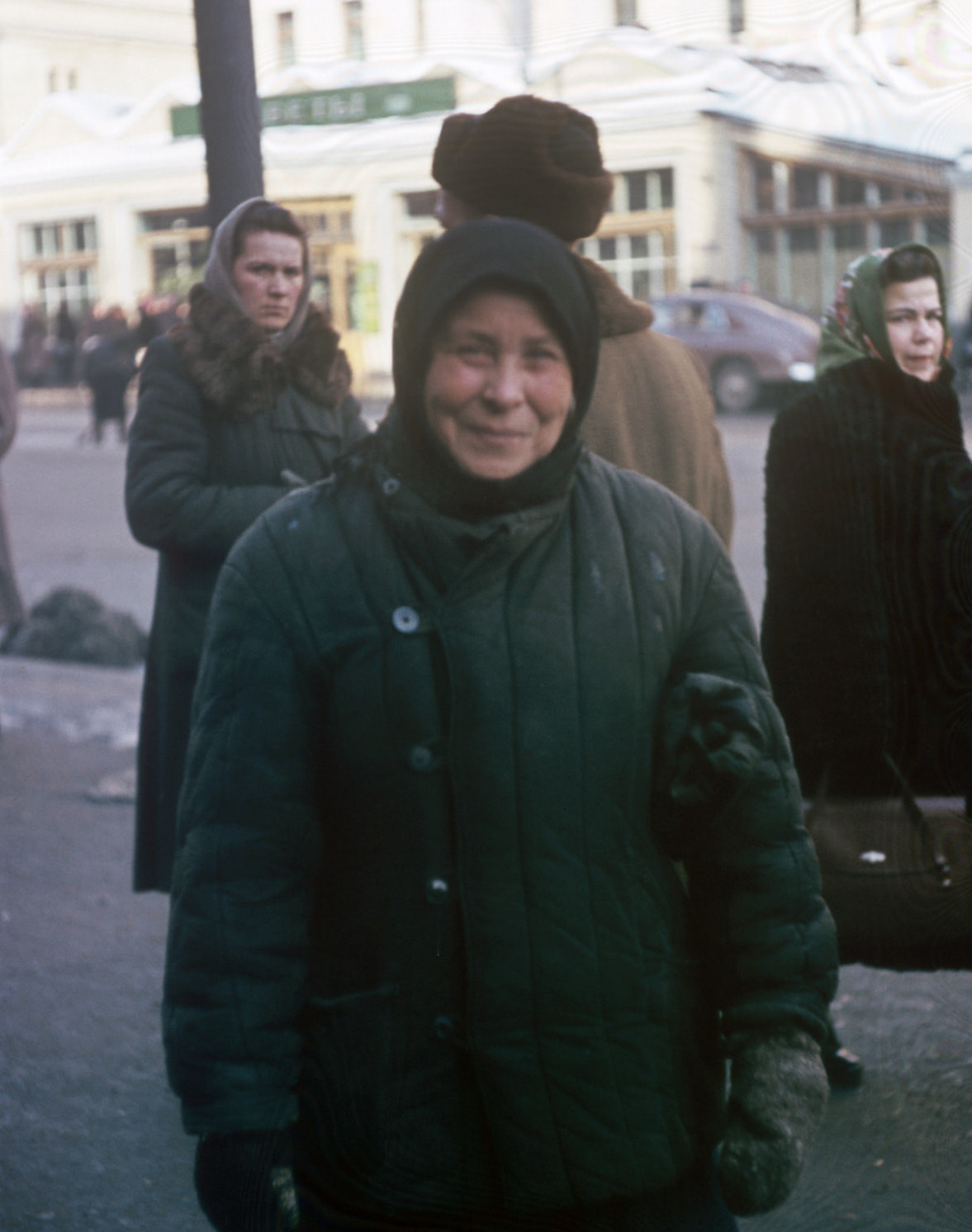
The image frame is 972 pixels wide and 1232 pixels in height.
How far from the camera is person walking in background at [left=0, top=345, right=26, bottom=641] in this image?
6.41 m

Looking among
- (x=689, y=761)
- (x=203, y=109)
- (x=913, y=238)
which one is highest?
(x=203, y=109)

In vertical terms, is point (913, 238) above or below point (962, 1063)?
above

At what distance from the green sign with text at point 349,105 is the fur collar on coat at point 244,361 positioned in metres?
0.50

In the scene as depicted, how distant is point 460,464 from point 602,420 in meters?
0.97

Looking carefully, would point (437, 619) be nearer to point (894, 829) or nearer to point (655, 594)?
point (655, 594)

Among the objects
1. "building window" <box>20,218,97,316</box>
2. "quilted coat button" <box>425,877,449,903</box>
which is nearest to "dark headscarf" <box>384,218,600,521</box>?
"quilted coat button" <box>425,877,449,903</box>

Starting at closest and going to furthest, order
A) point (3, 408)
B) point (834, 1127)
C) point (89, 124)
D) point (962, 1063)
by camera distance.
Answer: point (834, 1127) → point (962, 1063) → point (3, 408) → point (89, 124)

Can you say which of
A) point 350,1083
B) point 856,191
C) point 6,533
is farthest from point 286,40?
point 6,533

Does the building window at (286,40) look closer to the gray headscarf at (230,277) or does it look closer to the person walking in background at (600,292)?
Result: the gray headscarf at (230,277)

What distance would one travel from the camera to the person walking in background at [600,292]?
235 cm

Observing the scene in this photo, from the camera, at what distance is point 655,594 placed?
1.69 metres

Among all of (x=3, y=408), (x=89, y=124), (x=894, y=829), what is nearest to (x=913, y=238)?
(x=894, y=829)

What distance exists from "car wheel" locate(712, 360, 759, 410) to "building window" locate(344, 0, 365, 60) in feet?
53.8

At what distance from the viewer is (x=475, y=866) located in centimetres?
160
